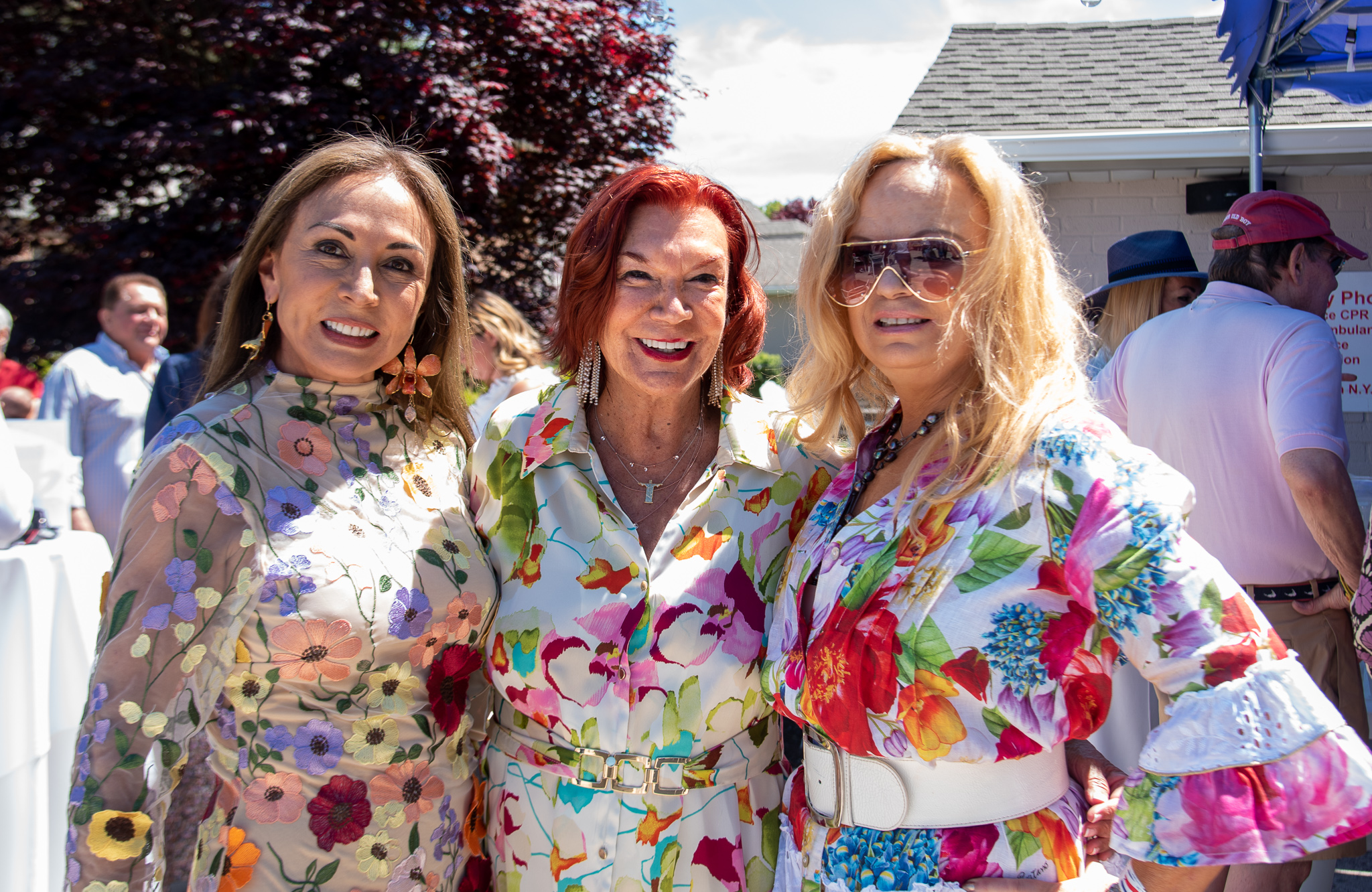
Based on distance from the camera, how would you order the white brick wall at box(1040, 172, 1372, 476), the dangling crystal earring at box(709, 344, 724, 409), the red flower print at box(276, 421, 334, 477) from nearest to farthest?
the red flower print at box(276, 421, 334, 477), the dangling crystal earring at box(709, 344, 724, 409), the white brick wall at box(1040, 172, 1372, 476)

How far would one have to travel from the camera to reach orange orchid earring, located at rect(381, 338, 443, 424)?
2.21 m

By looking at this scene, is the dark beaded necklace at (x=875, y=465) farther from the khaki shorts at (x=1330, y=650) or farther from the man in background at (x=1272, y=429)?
the khaki shorts at (x=1330, y=650)

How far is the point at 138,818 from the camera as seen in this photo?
5.23 feet

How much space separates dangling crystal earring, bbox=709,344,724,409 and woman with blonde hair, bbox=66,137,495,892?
0.65 m

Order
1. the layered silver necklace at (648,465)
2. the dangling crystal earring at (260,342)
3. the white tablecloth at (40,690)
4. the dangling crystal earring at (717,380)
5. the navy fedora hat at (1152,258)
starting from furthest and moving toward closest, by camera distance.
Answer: the navy fedora hat at (1152,258) < the white tablecloth at (40,690) < the dangling crystal earring at (717,380) < the layered silver necklace at (648,465) < the dangling crystal earring at (260,342)

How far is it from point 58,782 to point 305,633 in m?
2.09

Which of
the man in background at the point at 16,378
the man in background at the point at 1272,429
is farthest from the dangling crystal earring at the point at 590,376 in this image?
the man in background at the point at 16,378

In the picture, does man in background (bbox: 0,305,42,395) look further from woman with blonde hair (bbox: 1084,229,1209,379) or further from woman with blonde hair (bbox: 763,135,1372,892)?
woman with blonde hair (bbox: 1084,229,1209,379)

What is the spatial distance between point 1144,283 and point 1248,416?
170 cm

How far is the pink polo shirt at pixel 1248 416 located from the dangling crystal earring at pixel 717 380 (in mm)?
1696

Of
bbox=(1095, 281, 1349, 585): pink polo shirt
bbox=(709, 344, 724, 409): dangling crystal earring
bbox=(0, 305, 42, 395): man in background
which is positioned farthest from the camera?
bbox=(0, 305, 42, 395): man in background

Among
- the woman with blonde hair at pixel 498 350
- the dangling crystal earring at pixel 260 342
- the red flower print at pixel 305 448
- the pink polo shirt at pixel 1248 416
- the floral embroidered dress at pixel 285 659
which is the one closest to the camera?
the floral embroidered dress at pixel 285 659

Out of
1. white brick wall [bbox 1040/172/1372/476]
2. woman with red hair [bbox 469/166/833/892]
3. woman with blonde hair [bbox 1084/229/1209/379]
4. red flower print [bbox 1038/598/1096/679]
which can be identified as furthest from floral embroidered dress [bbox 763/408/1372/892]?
white brick wall [bbox 1040/172/1372/476]

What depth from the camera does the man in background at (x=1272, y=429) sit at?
116 inches
